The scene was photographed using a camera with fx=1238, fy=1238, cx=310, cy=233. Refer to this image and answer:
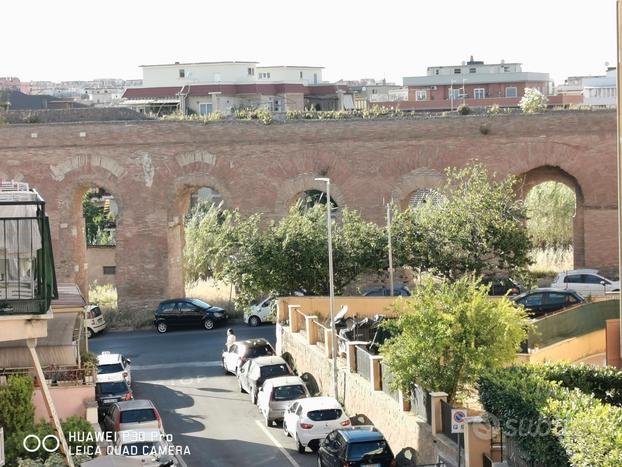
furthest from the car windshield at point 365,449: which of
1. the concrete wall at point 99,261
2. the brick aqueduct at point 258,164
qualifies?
the concrete wall at point 99,261


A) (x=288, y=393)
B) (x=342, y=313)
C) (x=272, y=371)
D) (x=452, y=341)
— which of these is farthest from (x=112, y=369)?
(x=452, y=341)

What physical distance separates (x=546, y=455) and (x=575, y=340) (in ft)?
35.4

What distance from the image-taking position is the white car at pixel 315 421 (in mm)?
25359

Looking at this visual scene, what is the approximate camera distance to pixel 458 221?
37.2 meters

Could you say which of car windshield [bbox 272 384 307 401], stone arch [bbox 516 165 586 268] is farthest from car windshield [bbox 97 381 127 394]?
stone arch [bbox 516 165 586 268]

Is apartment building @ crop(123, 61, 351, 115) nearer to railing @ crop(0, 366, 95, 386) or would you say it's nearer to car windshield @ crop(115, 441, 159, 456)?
car windshield @ crop(115, 441, 159, 456)

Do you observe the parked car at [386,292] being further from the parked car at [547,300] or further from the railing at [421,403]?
the railing at [421,403]

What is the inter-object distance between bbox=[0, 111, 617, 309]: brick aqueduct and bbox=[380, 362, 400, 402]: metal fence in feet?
59.0

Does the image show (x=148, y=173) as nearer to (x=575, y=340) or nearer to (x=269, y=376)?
(x=269, y=376)

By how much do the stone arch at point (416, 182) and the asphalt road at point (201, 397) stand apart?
737 cm

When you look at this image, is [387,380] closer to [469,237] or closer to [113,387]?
[113,387]

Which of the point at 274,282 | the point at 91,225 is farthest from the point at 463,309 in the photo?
the point at 91,225

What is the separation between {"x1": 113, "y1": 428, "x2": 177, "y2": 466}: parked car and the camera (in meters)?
22.8

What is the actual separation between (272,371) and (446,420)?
861cm
